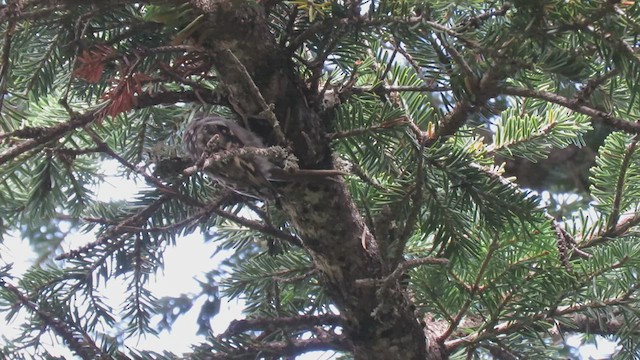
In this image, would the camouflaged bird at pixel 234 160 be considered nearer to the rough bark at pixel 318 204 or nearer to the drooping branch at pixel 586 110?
the rough bark at pixel 318 204

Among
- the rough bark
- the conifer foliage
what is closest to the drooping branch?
the conifer foliage

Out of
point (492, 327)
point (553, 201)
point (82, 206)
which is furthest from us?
point (553, 201)

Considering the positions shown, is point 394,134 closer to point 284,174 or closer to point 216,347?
point 284,174

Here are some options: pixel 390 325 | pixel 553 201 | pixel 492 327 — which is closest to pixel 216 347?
pixel 390 325

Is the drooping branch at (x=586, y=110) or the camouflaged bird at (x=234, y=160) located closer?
the drooping branch at (x=586, y=110)

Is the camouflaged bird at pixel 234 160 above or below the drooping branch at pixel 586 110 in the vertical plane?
above

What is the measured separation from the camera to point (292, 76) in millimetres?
776

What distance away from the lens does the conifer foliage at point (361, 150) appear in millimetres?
682

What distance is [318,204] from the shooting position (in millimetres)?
779

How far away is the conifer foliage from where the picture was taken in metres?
0.68

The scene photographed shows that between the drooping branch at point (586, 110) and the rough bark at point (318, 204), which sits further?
the rough bark at point (318, 204)

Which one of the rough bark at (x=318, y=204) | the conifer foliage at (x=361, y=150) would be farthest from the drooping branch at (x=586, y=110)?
the rough bark at (x=318, y=204)

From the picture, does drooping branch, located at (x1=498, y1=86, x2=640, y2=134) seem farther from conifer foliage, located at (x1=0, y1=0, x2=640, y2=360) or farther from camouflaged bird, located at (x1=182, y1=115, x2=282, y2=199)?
camouflaged bird, located at (x1=182, y1=115, x2=282, y2=199)

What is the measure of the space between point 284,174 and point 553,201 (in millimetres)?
1408
